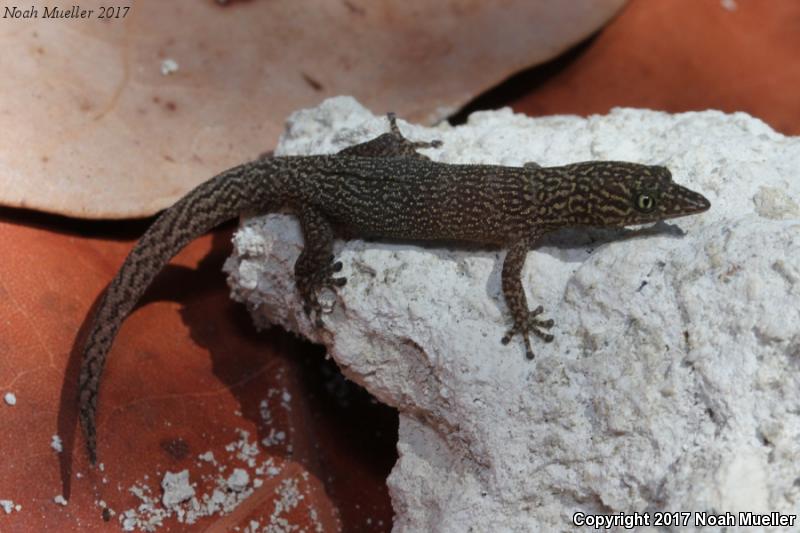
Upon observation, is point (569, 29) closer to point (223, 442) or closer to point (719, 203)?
point (719, 203)

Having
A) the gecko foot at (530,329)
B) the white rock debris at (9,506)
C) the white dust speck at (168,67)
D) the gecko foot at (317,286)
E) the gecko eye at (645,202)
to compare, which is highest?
the gecko eye at (645,202)

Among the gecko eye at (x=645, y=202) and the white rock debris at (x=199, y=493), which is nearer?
the gecko eye at (x=645, y=202)

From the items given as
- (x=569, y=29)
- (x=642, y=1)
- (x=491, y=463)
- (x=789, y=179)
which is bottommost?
(x=491, y=463)

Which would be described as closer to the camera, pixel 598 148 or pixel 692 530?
pixel 692 530

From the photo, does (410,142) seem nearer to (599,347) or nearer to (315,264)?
(315,264)

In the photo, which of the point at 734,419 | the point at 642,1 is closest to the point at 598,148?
the point at 734,419

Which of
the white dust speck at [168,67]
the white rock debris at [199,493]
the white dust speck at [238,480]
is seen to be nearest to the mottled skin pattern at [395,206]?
the white rock debris at [199,493]

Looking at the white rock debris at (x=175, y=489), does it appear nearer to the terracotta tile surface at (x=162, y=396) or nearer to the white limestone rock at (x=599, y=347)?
the terracotta tile surface at (x=162, y=396)
